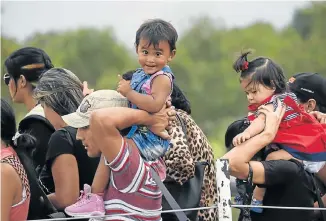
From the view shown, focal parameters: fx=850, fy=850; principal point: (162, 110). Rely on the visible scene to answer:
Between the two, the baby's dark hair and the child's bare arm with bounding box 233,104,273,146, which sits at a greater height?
the baby's dark hair

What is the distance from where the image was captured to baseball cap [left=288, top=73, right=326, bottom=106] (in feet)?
16.7

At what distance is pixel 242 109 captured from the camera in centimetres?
4106

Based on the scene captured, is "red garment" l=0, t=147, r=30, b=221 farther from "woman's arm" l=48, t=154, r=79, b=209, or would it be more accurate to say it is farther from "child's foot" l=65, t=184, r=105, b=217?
"woman's arm" l=48, t=154, r=79, b=209

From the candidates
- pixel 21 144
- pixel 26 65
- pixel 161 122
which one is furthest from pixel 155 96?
pixel 26 65

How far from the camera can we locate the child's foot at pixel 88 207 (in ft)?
13.2

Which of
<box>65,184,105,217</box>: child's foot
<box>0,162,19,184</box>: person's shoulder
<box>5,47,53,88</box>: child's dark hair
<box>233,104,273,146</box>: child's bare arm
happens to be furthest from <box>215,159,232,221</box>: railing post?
<box>5,47,53,88</box>: child's dark hair

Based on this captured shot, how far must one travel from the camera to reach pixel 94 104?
165 inches

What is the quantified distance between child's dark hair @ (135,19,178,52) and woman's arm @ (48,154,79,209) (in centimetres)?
70

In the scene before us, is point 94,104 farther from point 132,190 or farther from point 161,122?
point 132,190

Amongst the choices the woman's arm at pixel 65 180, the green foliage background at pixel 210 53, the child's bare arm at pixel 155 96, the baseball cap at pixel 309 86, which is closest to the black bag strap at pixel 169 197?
the child's bare arm at pixel 155 96

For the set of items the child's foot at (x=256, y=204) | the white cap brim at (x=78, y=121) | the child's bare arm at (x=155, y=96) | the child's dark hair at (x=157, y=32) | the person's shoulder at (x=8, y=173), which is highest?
the child's dark hair at (x=157, y=32)

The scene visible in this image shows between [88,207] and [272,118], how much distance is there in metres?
1.13

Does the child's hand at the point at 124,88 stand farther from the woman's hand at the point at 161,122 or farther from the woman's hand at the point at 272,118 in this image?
the woman's hand at the point at 272,118

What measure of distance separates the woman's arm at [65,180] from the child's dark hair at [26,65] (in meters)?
0.92
